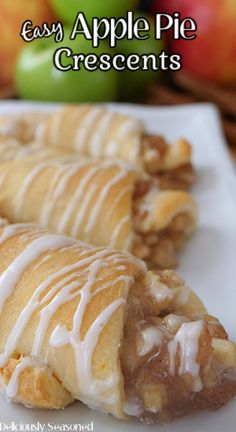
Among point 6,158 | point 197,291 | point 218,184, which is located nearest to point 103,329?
point 197,291

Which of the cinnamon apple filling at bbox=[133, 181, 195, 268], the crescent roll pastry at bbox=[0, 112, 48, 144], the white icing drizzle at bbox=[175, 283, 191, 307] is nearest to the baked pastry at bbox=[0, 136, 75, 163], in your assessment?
the crescent roll pastry at bbox=[0, 112, 48, 144]

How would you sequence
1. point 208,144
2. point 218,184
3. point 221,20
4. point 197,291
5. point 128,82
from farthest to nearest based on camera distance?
1. point 128,82
2. point 221,20
3. point 208,144
4. point 218,184
5. point 197,291

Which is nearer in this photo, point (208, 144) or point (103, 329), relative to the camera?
point (103, 329)

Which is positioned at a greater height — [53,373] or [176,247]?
[176,247]

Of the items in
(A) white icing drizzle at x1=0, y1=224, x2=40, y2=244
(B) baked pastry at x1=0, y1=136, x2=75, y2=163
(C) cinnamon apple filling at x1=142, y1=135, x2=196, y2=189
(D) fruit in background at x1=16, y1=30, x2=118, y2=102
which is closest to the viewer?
(A) white icing drizzle at x1=0, y1=224, x2=40, y2=244

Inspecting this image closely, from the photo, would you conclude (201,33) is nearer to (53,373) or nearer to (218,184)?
(218,184)

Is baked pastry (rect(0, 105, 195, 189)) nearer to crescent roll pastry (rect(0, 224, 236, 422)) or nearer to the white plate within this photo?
the white plate
